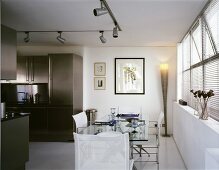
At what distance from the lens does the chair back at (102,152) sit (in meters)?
2.79

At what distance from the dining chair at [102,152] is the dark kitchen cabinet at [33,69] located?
4.47 meters

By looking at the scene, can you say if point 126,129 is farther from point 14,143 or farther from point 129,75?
point 129,75

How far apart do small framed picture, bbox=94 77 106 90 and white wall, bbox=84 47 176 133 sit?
0.30 ft

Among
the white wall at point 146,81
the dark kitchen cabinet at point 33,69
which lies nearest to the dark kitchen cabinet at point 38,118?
the dark kitchen cabinet at point 33,69

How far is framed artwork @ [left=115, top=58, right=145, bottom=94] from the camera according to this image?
791 cm

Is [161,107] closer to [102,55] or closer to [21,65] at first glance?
[102,55]

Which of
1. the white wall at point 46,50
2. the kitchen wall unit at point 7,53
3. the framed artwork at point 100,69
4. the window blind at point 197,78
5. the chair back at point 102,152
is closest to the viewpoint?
the chair back at point 102,152

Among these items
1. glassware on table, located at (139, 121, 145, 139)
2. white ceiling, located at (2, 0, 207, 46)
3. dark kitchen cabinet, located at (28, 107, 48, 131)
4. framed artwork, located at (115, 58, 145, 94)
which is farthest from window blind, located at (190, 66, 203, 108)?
dark kitchen cabinet, located at (28, 107, 48, 131)

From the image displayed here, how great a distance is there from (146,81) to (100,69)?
1.38 metres

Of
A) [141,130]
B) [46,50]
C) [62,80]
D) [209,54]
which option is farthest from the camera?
[46,50]

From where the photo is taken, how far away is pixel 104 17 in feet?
14.9

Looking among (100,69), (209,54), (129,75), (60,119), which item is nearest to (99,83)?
(100,69)

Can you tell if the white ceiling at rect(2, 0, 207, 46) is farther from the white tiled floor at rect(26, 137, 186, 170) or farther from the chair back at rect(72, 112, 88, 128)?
the white tiled floor at rect(26, 137, 186, 170)

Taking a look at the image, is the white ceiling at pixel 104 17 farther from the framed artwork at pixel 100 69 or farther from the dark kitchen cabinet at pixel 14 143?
the dark kitchen cabinet at pixel 14 143
